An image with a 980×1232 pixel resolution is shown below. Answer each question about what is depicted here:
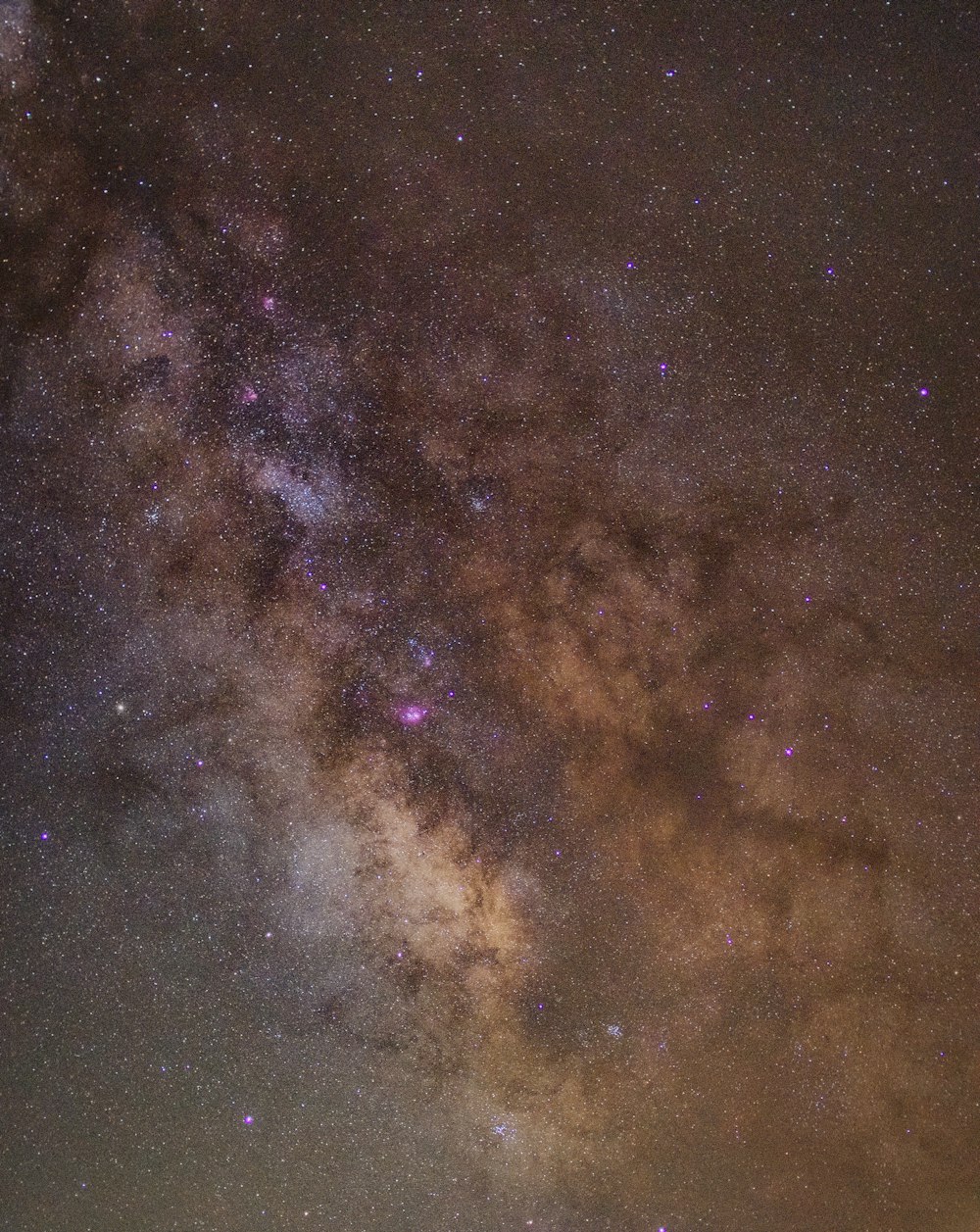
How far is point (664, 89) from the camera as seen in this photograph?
4.04 metres

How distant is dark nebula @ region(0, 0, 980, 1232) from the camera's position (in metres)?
4.04

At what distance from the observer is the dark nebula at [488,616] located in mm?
4035

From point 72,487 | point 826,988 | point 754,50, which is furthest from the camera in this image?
point 826,988

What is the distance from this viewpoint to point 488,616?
439 cm

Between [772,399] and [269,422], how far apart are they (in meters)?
2.89

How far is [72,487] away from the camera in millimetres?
4273

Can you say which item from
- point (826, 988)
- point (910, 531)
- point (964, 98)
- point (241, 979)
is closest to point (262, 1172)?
point (241, 979)

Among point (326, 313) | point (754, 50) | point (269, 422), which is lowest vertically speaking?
point (269, 422)

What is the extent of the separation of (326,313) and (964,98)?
146 inches

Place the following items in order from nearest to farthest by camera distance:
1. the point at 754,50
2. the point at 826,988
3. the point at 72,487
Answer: the point at 754,50
the point at 72,487
the point at 826,988

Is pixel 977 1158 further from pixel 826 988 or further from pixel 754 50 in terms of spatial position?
pixel 754 50

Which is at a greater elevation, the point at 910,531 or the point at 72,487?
the point at 910,531

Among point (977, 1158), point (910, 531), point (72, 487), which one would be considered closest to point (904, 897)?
point (977, 1158)

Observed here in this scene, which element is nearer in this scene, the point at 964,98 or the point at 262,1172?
the point at 964,98
